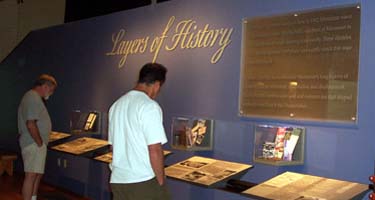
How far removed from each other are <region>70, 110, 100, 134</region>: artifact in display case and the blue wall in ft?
0.45

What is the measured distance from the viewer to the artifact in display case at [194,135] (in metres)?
4.23

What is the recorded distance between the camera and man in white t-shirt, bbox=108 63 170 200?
2.80 meters

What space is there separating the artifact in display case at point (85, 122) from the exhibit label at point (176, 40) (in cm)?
75

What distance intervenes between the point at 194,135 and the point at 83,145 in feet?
6.24

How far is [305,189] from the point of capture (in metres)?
3.18

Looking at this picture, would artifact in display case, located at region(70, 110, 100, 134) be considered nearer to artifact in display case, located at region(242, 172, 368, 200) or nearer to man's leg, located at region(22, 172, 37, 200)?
man's leg, located at region(22, 172, 37, 200)

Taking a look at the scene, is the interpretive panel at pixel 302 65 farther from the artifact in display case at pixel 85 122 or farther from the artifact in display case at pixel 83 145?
the artifact in display case at pixel 85 122

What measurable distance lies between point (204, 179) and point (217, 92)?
0.86 m

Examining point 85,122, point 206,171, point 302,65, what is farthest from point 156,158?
point 85,122

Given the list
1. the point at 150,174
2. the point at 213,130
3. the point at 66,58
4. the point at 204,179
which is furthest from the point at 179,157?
the point at 66,58

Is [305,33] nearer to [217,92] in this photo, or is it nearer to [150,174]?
[217,92]

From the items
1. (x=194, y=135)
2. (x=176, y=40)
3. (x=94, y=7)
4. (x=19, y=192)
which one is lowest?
(x=19, y=192)

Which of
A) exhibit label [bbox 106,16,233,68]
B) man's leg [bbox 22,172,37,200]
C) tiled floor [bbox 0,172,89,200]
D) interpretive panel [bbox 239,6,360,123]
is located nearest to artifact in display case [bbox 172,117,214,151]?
interpretive panel [bbox 239,6,360,123]

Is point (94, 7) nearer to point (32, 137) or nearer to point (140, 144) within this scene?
point (32, 137)
